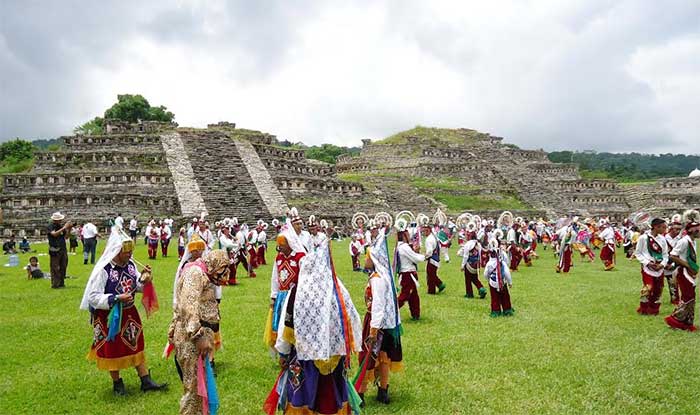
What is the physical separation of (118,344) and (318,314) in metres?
2.93

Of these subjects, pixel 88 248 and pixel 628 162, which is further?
pixel 628 162

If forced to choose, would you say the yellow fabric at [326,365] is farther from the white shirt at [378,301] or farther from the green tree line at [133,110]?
the green tree line at [133,110]

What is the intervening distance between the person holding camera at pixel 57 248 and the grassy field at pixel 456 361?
102 centimetres

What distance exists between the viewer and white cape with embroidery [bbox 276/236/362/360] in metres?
4.57

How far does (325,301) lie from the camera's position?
4668 mm

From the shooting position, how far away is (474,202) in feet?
131

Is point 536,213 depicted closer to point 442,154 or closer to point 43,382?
point 442,154

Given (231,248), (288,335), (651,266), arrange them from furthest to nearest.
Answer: (231,248)
(651,266)
(288,335)

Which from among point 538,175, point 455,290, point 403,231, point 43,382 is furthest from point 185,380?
point 538,175

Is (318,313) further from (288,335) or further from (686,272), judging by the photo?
(686,272)

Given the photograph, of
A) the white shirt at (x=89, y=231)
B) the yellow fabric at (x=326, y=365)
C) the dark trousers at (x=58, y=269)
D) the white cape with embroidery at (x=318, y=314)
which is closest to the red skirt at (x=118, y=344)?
the white cape with embroidery at (x=318, y=314)

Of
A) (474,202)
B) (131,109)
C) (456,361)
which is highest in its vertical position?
(131,109)

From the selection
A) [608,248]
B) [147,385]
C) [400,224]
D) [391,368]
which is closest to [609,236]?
[608,248]

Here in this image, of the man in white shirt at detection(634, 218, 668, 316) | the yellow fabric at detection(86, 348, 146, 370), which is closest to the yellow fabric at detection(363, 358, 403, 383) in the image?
the yellow fabric at detection(86, 348, 146, 370)
